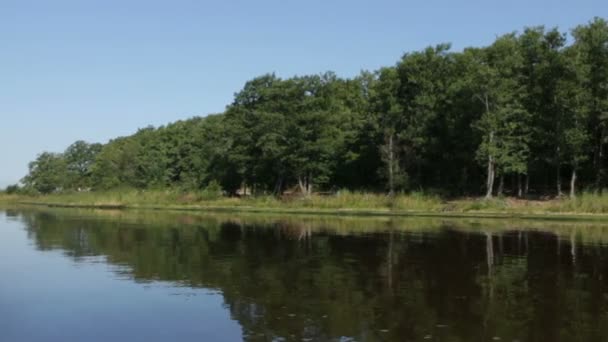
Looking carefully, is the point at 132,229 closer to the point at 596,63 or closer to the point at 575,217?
the point at 575,217

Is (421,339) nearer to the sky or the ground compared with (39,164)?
nearer to the ground

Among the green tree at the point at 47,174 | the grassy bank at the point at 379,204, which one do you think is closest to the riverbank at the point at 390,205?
the grassy bank at the point at 379,204

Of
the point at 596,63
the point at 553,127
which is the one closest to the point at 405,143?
the point at 553,127

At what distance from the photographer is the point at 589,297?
14852mm

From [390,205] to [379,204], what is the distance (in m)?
1.13

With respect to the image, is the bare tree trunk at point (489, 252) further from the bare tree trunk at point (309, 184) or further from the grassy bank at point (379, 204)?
the bare tree trunk at point (309, 184)

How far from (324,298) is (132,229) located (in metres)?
25.5

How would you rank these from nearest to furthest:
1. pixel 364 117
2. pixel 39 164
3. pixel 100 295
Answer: pixel 100 295, pixel 364 117, pixel 39 164

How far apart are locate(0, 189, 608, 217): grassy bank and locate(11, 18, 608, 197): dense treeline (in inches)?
125

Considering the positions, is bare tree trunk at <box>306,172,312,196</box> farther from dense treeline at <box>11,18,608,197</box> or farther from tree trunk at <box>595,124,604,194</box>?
tree trunk at <box>595,124,604,194</box>

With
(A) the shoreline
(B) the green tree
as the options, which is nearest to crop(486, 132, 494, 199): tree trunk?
(A) the shoreline

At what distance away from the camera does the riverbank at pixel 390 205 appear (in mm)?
44531

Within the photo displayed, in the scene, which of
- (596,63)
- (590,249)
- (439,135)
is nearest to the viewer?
(590,249)

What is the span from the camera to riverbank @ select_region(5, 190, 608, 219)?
44531 mm
